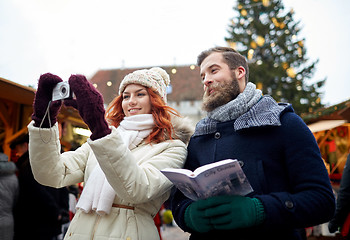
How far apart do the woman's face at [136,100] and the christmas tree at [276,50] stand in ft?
37.8

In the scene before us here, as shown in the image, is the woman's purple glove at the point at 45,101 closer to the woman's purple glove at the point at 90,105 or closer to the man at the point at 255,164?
the woman's purple glove at the point at 90,105

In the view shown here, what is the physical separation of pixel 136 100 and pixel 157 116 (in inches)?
8.1

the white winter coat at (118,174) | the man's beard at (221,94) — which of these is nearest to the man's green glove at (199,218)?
the white winter coat at (118,174)

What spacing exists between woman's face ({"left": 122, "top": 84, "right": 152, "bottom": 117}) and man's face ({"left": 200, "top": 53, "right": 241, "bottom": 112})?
0.47 m

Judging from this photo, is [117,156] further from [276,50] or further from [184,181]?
[276,50]

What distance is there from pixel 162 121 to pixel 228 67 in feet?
1.99

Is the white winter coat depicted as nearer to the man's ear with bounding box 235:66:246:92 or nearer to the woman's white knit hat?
the woman's white knit hat

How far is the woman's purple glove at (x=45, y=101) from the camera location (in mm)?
1730

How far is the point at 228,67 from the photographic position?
2064mm

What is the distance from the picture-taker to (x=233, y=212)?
4.78 ft

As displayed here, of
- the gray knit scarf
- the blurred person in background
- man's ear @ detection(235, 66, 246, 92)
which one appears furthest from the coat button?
the blurred person in background

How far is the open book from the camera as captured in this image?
136 cm

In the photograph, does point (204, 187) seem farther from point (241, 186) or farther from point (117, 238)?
point (117, 238)

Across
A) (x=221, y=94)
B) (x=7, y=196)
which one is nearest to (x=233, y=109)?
(x=221, y=94)
